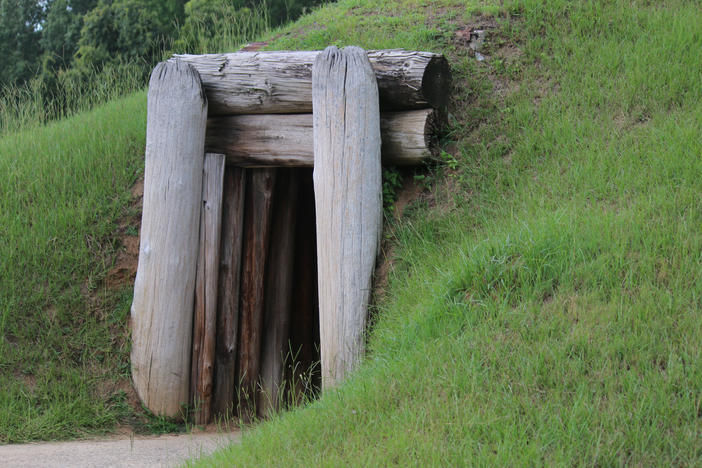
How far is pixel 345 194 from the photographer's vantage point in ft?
15.8

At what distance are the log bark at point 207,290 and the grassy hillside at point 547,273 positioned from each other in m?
1.55

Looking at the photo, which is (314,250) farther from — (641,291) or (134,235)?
(641,291)

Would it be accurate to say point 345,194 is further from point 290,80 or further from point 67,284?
point 67,284

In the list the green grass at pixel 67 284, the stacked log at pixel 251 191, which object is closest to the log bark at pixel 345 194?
the stacked log at pixel 251 191

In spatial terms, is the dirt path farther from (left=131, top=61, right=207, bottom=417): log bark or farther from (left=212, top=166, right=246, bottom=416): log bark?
(left=212, top=166, right=246, bottom=416): log bark

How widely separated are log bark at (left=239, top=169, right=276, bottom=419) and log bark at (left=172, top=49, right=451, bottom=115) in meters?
0.66

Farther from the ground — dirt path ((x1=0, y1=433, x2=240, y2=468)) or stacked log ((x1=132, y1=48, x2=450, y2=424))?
stacked log ((x1=132, y1=48, x2=450, y2=424))

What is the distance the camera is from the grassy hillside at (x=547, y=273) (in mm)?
2965

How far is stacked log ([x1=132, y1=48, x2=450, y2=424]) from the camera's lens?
4.83m

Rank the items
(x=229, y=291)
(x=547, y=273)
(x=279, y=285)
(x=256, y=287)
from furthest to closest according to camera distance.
Answer: 1. (x=279, y=285)
2. (x=256, y=287)
3. (x=229, y=291)
4. (x=547, y=273)

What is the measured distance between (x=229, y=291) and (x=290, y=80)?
6.18 feet

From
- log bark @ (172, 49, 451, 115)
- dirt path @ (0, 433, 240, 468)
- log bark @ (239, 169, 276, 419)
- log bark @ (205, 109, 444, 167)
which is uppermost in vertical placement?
log bark @ (172, 49, 451, 115)

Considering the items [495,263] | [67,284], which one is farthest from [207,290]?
[495,263]

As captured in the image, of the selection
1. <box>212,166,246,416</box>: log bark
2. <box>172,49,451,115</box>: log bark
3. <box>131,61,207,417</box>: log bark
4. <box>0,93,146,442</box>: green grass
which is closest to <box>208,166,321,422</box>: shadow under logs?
<box>212,166,246,416</box>: log bark
